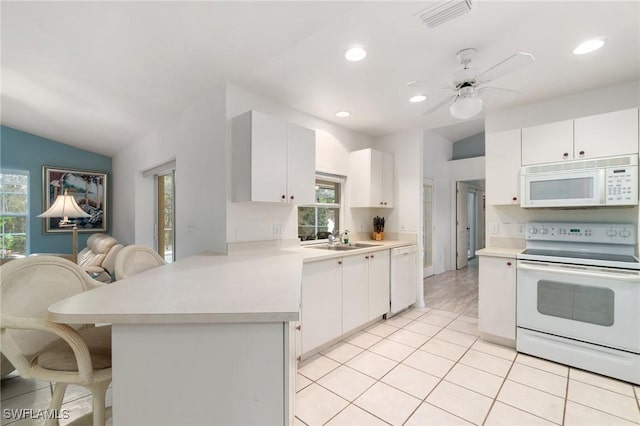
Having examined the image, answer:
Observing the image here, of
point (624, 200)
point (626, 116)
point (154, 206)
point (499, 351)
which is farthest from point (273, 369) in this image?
point (154, 206)

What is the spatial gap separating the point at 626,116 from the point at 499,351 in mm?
2307

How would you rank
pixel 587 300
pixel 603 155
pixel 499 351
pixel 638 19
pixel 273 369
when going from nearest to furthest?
pixel 273 369 < pixel 638 19 < pixel 587 300 < pixel 603 155 < pixel 499 351

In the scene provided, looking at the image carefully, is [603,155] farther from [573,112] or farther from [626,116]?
[573,112]

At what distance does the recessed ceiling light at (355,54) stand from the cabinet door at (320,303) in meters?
1.67

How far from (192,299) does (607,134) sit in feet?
11.2

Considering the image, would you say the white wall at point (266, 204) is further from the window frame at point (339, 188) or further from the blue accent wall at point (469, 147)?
the blue accent wall at point (469, 147)

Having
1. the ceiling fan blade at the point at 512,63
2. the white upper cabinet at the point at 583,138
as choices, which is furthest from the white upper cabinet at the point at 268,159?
the white upper cabinet at the point at 583,138

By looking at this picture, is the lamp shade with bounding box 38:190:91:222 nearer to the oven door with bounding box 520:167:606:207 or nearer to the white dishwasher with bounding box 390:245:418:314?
the white dishwasher with bounding box 390:245:418:314

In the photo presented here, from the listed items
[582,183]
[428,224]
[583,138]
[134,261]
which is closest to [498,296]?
[582,183]

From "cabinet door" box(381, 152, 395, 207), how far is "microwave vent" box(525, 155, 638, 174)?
1648 millimetres

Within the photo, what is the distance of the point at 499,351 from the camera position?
8.48ft

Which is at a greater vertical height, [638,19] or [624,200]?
[638,19]

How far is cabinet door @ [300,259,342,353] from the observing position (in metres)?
2.36

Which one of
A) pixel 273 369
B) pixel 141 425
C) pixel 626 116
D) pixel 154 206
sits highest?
pixel 626 116
